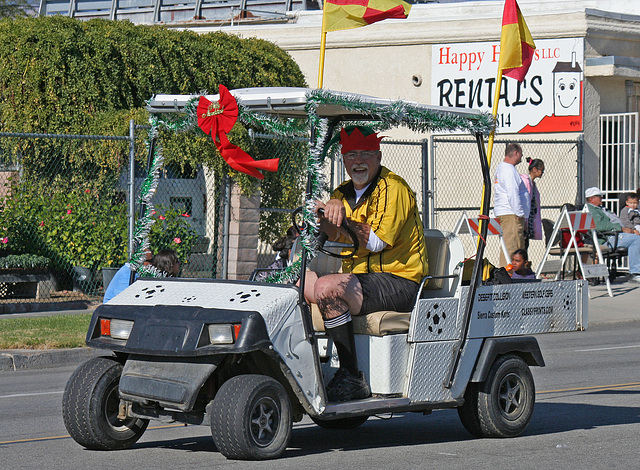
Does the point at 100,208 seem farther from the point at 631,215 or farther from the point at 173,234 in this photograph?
the point at 631,215

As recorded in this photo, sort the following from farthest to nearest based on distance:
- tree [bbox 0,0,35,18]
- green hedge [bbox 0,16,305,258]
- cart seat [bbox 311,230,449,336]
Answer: tree [bbox 0,0,35,18], green hedge [bbox 0,16,305,258], cart seat [bbox 311,230,449,336]

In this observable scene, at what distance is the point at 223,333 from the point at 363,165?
63.4 inches

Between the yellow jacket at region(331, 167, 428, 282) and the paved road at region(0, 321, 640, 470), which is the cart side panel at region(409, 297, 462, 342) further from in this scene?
the paved road at region(0, 321, 640, 470)

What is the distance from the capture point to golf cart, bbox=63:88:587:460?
6105mm

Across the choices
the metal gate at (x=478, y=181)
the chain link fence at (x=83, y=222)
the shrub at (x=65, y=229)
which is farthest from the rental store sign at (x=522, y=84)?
the shrub at (x=65, y=229)

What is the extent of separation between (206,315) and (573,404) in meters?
4.00

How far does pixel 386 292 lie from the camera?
6.84 meters

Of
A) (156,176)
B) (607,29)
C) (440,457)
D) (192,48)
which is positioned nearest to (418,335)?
(440,457)

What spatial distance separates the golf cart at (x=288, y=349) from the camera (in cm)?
611

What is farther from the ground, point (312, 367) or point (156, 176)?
point (156, 176)

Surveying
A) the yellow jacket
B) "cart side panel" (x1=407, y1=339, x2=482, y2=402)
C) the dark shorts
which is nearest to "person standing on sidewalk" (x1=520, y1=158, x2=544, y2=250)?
"cart side panel" (x1=407, y1=339, x2=482, y2=402)

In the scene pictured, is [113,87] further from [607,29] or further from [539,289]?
[539,289]

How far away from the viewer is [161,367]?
6.22 meters

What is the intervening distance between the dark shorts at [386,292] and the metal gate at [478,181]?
45.7 ft
